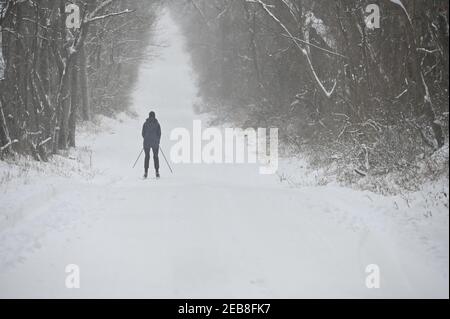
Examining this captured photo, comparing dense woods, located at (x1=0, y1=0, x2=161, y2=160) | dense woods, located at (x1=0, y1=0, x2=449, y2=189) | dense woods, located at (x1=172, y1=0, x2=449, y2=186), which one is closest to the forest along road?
dense woods, located at (x1=172, y1=0, x2=449, y2=186)

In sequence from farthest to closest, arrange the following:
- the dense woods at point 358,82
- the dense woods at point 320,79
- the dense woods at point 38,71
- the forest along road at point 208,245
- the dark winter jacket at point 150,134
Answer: the dark winter jacket at point 150,134 < the dense woods at point 38,71 < the dense woods at point 320,79 < the dense woods at point 358,82 < the forest along road at point 208,245

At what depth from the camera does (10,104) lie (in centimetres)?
1229

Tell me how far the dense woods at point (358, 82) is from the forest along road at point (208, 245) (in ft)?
7.71

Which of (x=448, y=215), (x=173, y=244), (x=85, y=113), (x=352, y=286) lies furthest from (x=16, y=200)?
(x=85, y=113)

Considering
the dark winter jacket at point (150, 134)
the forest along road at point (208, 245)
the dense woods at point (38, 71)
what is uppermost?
the dense woods at point (38, 71)

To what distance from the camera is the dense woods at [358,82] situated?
897cm

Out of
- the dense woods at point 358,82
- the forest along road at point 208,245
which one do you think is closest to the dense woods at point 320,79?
the dense woods at point 358,82

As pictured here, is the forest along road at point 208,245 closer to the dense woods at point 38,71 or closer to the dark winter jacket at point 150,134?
the dark winter jacket at point 150,134

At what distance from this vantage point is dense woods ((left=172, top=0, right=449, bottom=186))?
29.4ft

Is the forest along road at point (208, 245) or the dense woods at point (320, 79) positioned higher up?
the dense woods at point (320, 79)

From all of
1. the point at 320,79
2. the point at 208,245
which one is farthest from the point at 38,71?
the point at 208,245
